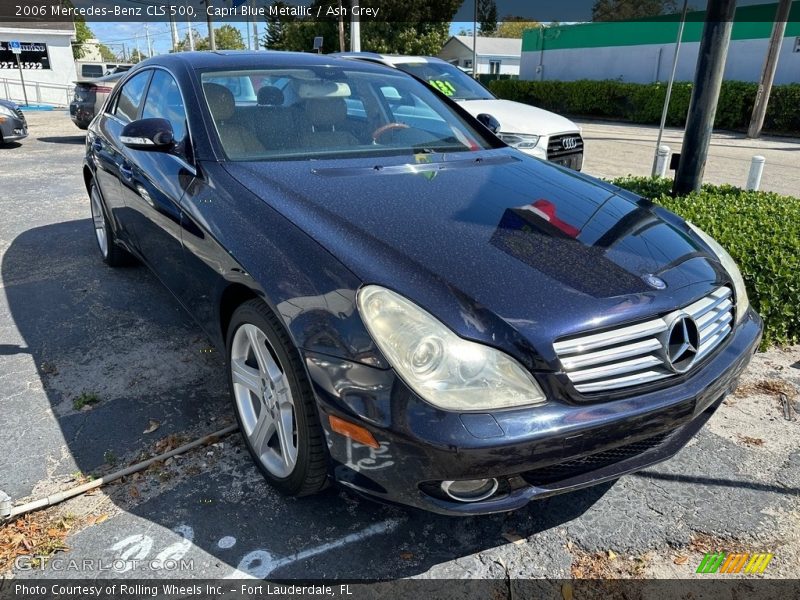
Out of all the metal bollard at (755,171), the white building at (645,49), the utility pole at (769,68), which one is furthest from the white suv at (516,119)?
the utility pole at (769,68)

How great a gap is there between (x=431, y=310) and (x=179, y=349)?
88.2 inches

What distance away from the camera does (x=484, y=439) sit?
5.58 ft

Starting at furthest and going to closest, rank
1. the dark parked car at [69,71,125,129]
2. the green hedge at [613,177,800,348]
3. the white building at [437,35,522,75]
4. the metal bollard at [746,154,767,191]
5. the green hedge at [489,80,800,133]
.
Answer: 1. the white building at [437,35,522,75]
2. the green hedge at [489,80,800,133]
3. the dark parked car at [69,71,125,129]
4. the metal bollard at [746,154,767,191]
5. the green hedge at [613,177,800,348]

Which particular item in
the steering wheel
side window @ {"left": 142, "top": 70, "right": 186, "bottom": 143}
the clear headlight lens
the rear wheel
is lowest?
the rear wheel

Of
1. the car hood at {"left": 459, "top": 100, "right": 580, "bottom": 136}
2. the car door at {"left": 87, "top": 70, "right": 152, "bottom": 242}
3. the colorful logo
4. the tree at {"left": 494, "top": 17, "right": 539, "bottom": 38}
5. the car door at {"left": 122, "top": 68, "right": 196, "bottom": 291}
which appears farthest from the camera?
the tree at {"left": 494, "top": 17, "right": 539, "bottom": 38}

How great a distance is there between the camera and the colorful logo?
6.97ft

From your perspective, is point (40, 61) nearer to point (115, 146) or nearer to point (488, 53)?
point (115, 146)

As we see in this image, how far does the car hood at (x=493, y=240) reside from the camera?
6.09 ft

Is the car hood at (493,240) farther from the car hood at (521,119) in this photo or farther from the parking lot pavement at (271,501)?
the car hood at (521,119)

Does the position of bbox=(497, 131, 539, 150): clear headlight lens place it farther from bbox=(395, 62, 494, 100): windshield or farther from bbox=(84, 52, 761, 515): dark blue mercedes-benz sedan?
bbox=(84, 52, 761, 515): dark blue mercedes-benz sedan

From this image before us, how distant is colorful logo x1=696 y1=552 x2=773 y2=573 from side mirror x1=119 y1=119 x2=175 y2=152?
2821 millimetres

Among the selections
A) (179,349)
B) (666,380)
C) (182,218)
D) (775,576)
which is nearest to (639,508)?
(775,576)

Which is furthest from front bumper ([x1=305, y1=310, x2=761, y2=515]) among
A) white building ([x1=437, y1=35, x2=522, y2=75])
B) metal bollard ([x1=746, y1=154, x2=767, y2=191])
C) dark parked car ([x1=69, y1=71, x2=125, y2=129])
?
white building ([x1=437, y1=35, x2=522, y2=75])

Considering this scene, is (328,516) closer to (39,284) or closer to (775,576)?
(775,576)
